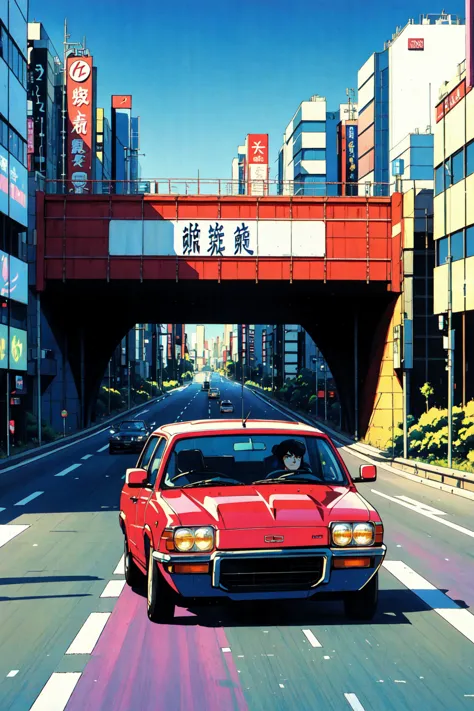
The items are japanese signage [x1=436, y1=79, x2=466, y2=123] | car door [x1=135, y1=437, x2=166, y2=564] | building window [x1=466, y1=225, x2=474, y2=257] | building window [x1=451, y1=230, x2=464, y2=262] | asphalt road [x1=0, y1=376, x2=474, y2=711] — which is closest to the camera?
asphalt road [x1=0, y1=376, x2=474, y2=711]

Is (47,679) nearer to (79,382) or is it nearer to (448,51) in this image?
(79,382)

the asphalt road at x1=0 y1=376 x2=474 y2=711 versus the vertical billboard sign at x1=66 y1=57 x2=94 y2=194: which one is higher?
the vertical billboard sign at x1=66 y1=57 x2=94 y2=194

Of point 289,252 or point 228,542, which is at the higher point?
point 289,252

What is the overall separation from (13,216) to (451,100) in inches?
822

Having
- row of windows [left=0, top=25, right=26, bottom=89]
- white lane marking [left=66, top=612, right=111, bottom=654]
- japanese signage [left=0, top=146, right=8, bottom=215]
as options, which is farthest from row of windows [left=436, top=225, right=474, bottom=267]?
white lane marking [left=66, top=612, right=111, bottom=654]

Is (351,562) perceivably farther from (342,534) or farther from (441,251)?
(441,251)

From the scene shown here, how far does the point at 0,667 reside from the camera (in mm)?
7371

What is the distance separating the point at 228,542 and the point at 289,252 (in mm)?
40569

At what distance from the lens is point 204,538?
7906 mm

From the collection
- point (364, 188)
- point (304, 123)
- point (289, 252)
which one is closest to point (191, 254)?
point (289, 252)

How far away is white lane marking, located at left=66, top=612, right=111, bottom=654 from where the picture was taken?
793 centimetres

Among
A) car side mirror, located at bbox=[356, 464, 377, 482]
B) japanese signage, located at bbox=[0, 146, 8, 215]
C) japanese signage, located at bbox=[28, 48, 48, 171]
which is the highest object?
japanese signage, located at bbox=[28, 48, 48, 171]

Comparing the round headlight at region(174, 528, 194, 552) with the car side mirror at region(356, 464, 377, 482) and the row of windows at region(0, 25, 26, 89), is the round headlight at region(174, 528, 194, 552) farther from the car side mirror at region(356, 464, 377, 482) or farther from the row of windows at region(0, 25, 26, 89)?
the row of windows at region(0, 25, 26, 89)

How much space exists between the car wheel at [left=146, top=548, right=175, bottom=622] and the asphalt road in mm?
146
